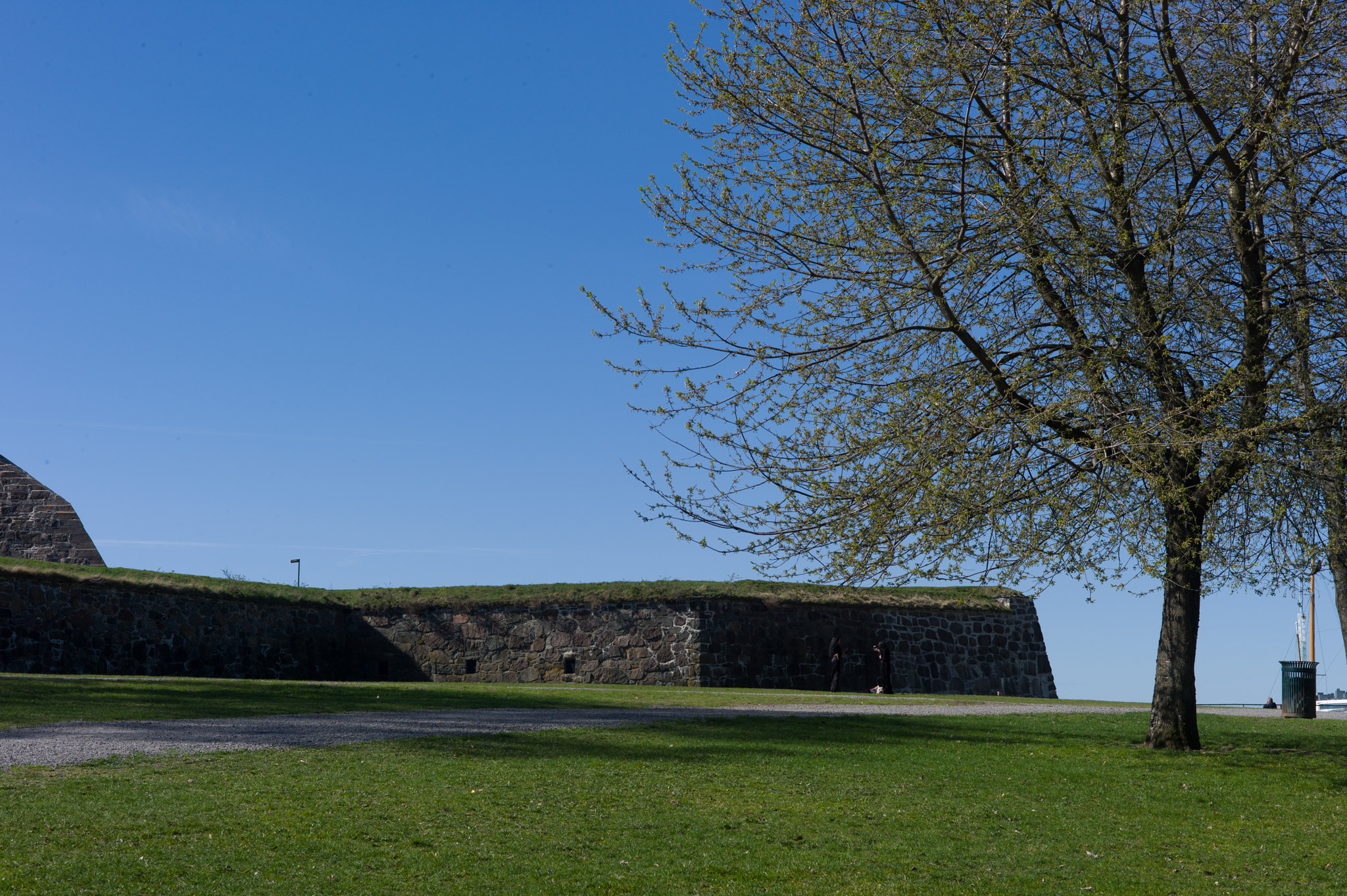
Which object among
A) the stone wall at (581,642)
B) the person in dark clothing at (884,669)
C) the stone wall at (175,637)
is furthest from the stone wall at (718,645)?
the stone wall at (175,637)

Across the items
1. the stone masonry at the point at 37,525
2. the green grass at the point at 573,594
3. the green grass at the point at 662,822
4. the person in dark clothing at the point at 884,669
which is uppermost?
the stone masonry at the point at 37,525

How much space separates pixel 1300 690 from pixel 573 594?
15.3 meters

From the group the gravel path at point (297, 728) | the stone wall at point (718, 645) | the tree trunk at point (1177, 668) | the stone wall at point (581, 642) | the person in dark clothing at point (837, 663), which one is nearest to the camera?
the gravel path at point (297, 728)

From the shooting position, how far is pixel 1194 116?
1252 cm

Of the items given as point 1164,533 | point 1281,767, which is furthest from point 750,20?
point 1281,767

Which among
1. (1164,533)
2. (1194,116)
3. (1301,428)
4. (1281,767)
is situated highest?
(1194,116)

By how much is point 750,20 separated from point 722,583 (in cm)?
1738

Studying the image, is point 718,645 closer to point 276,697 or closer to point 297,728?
point 276,697

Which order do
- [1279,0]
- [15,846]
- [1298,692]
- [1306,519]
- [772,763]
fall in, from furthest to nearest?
[1298,692] → [1306,519] → [1279,0] → [772,763] → [15,846]

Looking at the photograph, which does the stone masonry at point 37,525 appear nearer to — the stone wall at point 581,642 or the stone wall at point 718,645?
the stone wall at point 581,642

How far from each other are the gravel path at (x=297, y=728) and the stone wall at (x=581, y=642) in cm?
912

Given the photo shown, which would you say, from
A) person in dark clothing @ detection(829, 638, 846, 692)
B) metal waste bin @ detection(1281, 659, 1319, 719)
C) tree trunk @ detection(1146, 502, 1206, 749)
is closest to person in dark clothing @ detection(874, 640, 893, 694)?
person in dark clothing @ detection(829, 638, 846, 692)

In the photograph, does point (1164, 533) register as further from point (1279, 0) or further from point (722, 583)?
point (722, 583)

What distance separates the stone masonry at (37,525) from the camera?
27.9m
